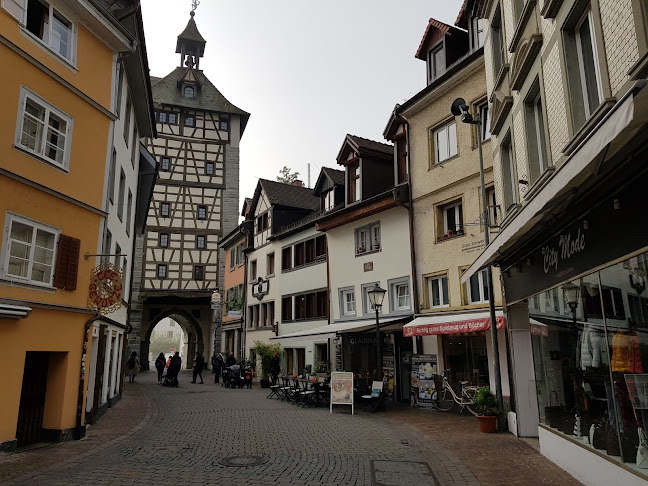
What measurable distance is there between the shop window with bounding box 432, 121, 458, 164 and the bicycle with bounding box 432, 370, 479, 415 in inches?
275

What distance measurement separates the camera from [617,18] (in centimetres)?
559

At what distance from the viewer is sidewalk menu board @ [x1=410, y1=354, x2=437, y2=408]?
1623 cm

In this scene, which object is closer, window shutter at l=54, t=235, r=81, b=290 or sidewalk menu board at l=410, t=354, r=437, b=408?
window shutter at l=54, t=235, r=81, b=290

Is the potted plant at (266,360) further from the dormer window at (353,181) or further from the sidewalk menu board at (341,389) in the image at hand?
the sidewalk menu board at (341,389)

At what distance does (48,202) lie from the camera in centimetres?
1038

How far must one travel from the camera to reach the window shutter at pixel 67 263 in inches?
410

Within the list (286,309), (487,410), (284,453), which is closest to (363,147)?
(286,309)

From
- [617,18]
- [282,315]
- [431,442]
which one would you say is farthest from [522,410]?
[282,315]

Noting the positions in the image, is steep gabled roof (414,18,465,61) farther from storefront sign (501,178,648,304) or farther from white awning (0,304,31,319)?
white awning (0,304,31,319)

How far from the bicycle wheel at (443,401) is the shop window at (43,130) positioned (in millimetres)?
11886

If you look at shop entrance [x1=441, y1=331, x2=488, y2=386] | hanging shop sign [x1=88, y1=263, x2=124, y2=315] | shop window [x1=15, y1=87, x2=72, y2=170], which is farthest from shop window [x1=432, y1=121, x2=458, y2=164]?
shop window [x1=15, y1=87, x2=72, y2=170]

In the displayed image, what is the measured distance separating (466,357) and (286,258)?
1443 cm

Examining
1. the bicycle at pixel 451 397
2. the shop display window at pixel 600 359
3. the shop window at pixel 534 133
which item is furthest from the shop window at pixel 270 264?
the shop display window at pixel 600 359

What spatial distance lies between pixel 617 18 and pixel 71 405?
11.2 m
